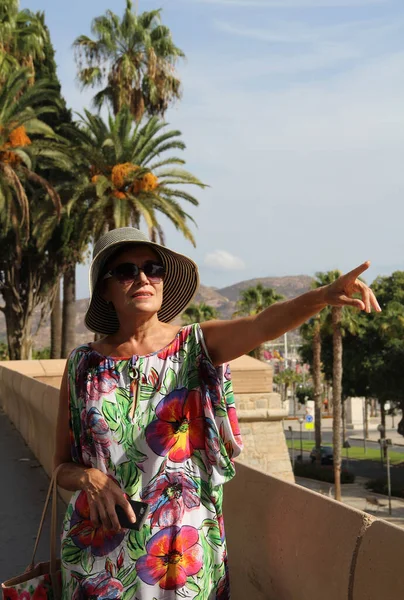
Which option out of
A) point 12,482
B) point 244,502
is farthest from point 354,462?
point 244,502

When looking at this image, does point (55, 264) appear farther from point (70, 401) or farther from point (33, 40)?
point (70, 401)

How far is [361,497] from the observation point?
42.5m

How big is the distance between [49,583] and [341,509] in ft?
3.35

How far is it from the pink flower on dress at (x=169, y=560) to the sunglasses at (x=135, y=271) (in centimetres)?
83

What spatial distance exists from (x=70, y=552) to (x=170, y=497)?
1.36 feet

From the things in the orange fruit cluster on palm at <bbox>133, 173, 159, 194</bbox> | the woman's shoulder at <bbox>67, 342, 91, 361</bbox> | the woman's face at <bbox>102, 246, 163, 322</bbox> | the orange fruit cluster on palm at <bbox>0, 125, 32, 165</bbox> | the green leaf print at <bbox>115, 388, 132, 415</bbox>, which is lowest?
the green leaf print at <bbox>115, 388, 132, 415</bbox>

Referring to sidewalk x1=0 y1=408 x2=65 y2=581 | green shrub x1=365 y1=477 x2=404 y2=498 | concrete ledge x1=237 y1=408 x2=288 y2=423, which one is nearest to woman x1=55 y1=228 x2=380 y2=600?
sidewalk x1=0 y1=408 x2=65 y2=581

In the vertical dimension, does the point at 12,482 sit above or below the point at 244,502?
below

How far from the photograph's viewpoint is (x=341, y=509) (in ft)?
8.55

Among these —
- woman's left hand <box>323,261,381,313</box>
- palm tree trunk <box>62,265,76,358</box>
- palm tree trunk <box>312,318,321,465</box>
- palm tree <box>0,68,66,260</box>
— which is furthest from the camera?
palm tree trunk <box>312,318,321,465</box>

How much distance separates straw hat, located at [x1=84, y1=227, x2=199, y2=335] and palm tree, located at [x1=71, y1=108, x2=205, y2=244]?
22.3 metres

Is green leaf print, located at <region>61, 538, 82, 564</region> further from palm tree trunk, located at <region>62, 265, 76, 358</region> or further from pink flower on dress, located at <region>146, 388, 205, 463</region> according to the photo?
palm tree trunk, located at <region>62, 265, 76, 358</region>

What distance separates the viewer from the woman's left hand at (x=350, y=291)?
228cm

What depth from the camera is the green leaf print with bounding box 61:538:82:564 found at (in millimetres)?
2584
